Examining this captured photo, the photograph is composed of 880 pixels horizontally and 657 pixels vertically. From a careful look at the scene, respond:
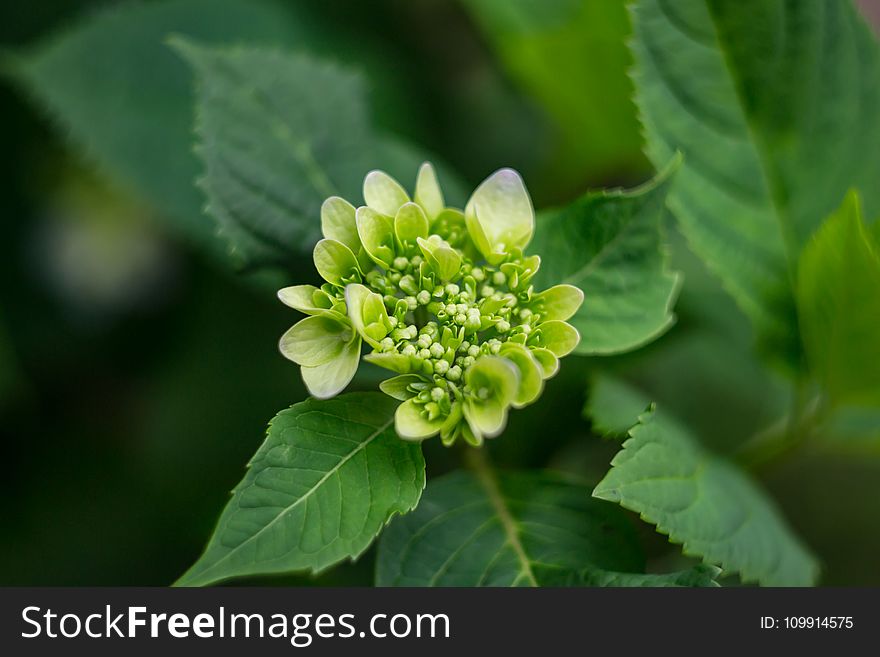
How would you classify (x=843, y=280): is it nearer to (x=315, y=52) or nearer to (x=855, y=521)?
(x=855, y=521)

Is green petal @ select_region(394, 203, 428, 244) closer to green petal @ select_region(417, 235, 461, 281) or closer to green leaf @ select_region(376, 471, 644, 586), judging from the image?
green petal @ select_region(417, 235, 461, 281)

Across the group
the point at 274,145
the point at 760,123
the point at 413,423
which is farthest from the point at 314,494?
the point at 760,123

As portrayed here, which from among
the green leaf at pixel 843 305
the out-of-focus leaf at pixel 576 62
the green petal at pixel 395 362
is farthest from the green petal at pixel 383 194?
the out-of-focus leaf at pixel 576 62

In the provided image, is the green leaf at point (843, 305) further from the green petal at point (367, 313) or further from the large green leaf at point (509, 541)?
the green petal at point (367, 313)

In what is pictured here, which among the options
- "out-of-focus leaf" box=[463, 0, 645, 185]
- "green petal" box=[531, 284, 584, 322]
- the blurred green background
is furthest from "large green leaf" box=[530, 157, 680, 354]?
"out-of-focus leaf" box=[463, 0, 645, 185]

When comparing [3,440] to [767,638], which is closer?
[767,638]

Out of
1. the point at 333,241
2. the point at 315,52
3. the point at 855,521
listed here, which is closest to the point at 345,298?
the point at 333,241
